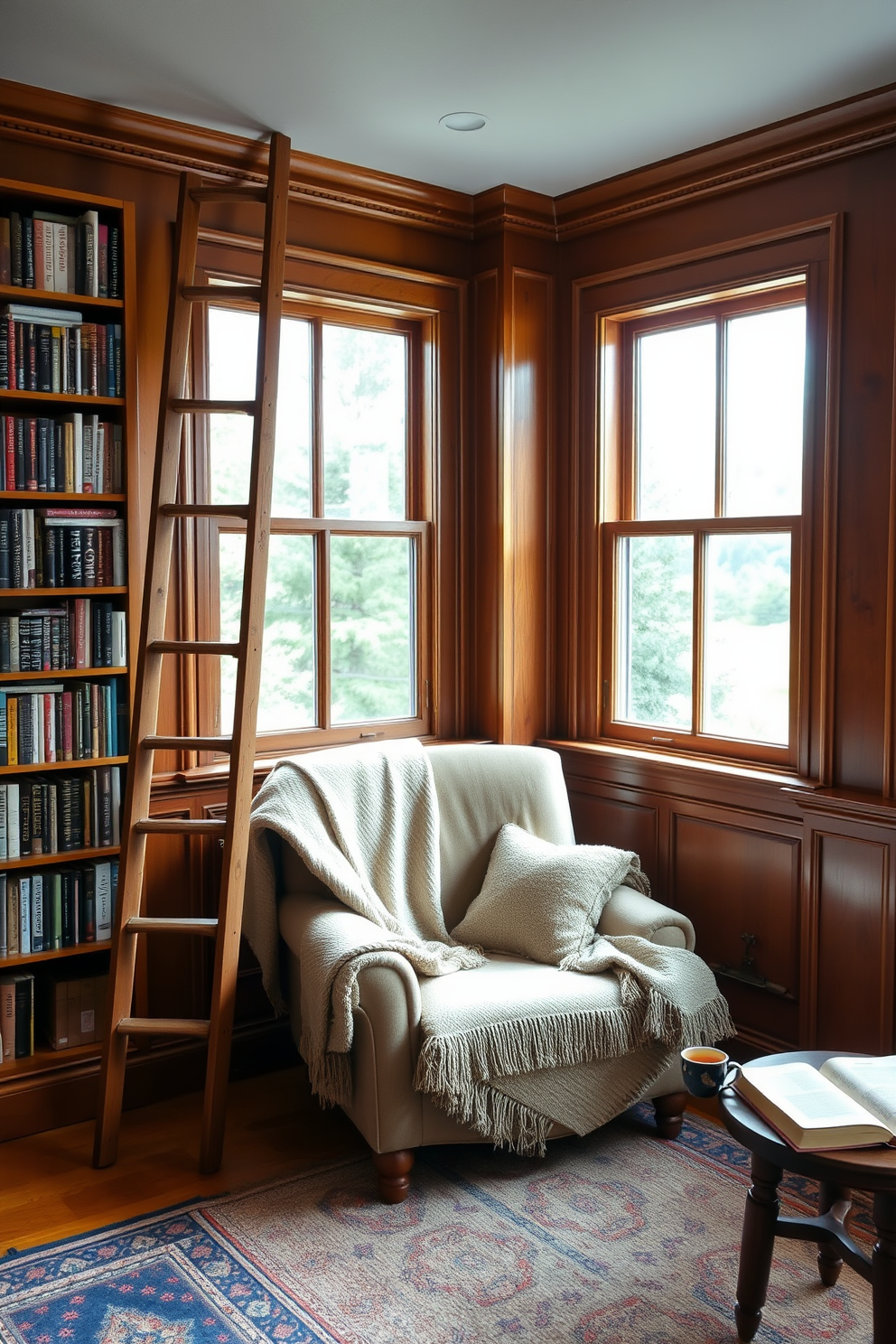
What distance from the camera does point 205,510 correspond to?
9.80 feet

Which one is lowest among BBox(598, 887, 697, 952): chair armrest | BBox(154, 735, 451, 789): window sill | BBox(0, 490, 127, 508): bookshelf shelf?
BBox(598, 887, 697, 952): chair armrest

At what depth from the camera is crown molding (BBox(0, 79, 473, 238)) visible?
9.83 ft

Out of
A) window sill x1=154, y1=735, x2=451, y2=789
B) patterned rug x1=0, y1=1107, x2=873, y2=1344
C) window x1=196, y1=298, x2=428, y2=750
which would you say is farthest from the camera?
window x1=196, y1=298, x2=428, y2=750

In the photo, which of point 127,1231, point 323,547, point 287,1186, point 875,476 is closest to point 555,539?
point 323,547

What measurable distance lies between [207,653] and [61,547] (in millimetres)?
479

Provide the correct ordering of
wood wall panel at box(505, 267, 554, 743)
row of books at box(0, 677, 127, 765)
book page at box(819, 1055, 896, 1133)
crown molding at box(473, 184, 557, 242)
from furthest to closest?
1. wood wall panel at box(505, 267, 554, 743)
2. crown molding at box(473, 184, 557, 242)
3. row of books at box(0, 677, 127, 765)
4. book page at box(819, 1055, 896, 1133)

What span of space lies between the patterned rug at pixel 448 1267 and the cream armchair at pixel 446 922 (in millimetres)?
151

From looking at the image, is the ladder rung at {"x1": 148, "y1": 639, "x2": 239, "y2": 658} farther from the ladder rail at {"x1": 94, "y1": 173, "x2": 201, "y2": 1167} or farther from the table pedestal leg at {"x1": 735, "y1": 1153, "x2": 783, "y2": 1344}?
the table pedestal leg at {"x1": 735, "y1": 1153, "x2": 783, "y2": 1344}

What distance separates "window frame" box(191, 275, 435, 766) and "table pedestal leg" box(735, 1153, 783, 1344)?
1.96 m

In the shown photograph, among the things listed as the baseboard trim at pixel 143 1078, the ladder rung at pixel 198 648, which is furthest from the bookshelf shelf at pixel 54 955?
the ladder rung at pixel 198 648

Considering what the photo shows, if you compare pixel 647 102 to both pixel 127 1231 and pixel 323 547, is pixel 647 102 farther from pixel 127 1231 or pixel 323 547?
pixel 127 1231

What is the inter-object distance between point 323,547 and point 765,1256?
2369 mm

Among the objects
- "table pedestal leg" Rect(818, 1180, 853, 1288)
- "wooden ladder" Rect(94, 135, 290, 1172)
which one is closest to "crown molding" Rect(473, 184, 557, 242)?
"wooden ladder" Rect(94, 135, 290, 1172)

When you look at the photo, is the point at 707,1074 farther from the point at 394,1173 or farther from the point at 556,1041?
the point at 394,1173
